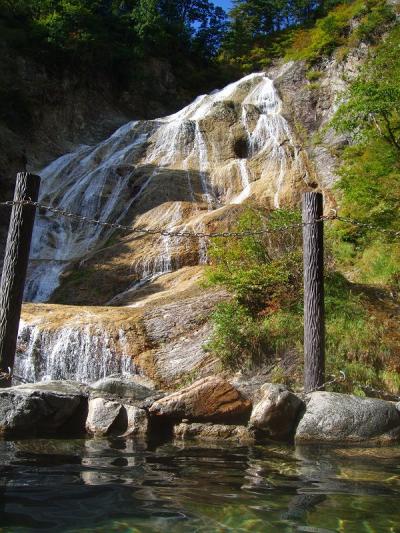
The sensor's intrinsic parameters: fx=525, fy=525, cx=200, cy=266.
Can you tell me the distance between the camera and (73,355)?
9805 mm

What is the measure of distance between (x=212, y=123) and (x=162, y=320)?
603 inches

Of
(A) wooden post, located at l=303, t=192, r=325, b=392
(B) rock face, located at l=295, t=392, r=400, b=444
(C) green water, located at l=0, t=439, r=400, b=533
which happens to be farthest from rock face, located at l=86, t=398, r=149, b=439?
(A) wooden post, located at l=303, t=192, r=325, b=392

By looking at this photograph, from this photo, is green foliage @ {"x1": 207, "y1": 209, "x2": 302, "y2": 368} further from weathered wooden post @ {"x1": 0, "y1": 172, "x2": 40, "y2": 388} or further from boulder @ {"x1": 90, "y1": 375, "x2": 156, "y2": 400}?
weathered wooden post @ {"x1": 0, "y1": 172, "x2": 40, "y2": 388}

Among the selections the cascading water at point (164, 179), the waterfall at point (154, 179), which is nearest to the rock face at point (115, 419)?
the cascading water at point (164, 179)

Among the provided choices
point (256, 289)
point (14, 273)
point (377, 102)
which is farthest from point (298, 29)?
point (14, 273)

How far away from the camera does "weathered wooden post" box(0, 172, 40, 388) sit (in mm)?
6492

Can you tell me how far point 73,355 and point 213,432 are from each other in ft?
13.6

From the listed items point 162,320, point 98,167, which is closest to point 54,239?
point 98,167

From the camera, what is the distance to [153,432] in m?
6.64

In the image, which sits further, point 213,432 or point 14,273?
point 14,273

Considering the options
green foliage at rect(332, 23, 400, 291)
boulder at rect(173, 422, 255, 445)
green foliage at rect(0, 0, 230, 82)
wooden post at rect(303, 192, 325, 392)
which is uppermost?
green foliage at rect(0, 0, 230, 82)

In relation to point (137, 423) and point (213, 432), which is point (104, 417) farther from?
point (213, 432)

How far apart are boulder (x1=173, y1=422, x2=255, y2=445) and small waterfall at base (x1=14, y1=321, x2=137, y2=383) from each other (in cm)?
315

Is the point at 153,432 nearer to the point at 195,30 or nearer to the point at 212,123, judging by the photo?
the point at 212,123
